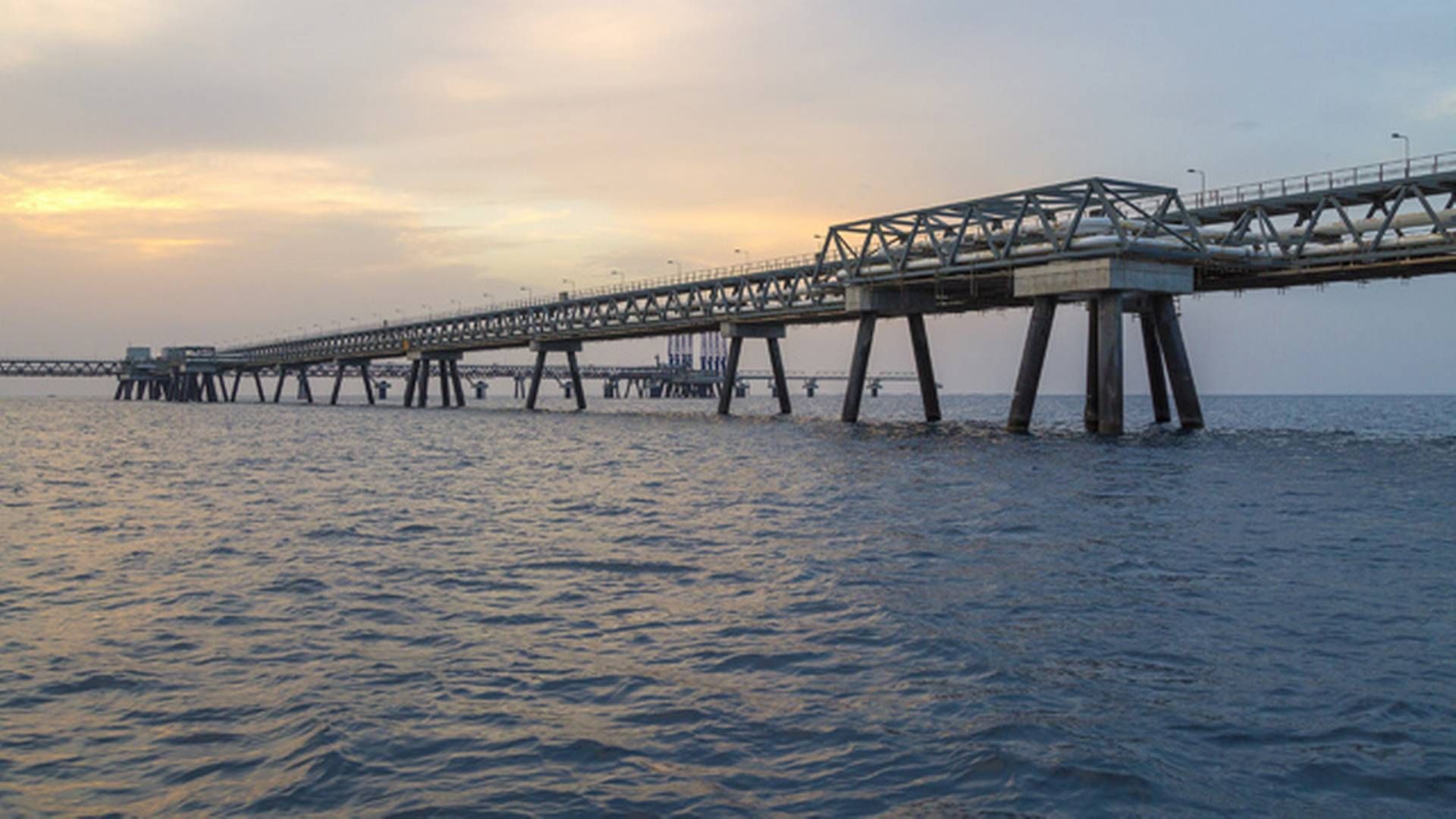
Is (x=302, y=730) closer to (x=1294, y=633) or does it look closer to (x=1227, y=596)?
(x=1294, y=633)

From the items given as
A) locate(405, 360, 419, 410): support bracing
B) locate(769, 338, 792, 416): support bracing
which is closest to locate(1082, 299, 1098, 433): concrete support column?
locate(769, 338, 792, 416): support bracing

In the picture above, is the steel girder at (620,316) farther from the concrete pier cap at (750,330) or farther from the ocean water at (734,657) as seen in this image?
the ocean water at (734,657)

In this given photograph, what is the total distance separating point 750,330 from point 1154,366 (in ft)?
130

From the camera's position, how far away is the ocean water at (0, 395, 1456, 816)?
8781 millimetres

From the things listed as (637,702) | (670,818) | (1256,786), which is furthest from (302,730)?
(1256,786)

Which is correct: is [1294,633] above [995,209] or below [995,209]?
below

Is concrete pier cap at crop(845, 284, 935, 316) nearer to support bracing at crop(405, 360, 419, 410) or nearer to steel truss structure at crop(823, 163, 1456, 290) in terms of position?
steel truss structure at crop(823, 163, 1456, 290)

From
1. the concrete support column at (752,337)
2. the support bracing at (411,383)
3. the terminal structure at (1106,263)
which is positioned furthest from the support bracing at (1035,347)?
the support bracing at (411,383)

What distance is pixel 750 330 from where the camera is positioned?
10106 centimetres

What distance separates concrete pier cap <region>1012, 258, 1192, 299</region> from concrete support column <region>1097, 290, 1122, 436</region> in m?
0.96

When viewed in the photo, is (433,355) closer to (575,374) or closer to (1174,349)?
(575,374)

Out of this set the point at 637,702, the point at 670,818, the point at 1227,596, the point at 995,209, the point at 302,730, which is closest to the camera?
the point at 670,818

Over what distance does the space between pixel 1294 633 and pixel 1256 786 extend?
18.4 ft

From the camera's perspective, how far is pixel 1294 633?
13.4 metres
